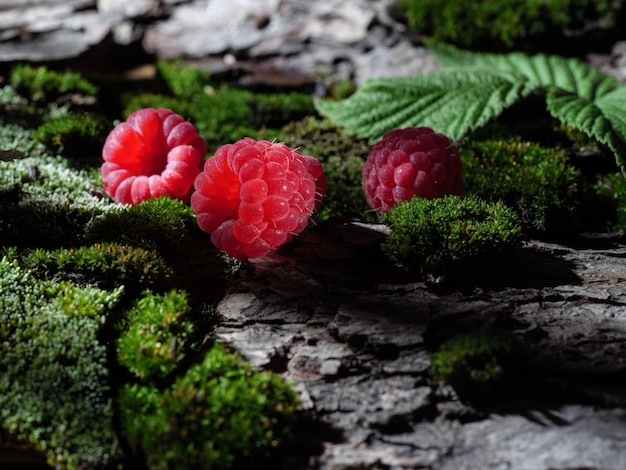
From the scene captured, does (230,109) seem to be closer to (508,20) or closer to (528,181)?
(528,181)

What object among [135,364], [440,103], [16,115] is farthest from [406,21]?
[135,364]

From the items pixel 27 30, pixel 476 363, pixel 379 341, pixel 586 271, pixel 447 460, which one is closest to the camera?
pixel 447 460

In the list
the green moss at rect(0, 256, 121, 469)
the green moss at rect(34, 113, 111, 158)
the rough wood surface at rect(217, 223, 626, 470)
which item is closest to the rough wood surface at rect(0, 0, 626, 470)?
the rough wood surface at rect(217, 223, 626, 470)

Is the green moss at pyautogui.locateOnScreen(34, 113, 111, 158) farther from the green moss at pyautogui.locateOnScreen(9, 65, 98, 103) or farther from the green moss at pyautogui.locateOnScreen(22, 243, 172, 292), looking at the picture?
the green moss at pyautogui.locateOnScreen(22, 243, 172, 292)

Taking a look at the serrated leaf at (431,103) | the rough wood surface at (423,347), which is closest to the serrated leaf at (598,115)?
the serrated leaf at (431,103)

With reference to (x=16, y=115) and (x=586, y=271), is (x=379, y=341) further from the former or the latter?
(x=16, y=115)

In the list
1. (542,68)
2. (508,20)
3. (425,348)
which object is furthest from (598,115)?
(425,348)

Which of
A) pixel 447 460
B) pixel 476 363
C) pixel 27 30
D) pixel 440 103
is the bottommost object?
pixel 447 460
